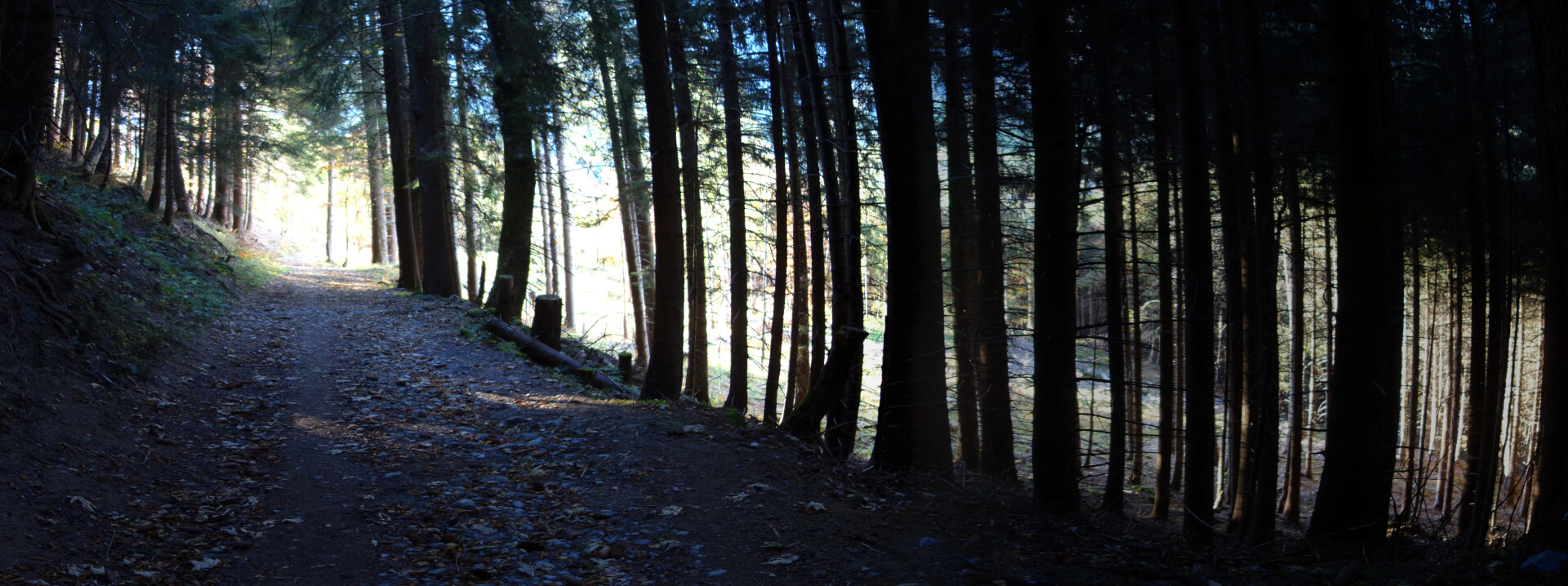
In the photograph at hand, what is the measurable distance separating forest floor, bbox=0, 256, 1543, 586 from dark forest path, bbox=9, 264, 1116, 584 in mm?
22

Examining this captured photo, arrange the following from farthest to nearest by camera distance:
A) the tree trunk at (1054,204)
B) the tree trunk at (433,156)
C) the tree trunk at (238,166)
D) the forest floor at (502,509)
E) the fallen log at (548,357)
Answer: the tree trunk at (238,166) < the tree trunk at (433,156) < the fallen log at (548,357) < the tree trunk at (1054,204) < the forest floor at (502,509)

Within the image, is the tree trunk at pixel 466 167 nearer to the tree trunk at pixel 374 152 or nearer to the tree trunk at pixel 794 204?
the tree trunk at pixel 374 152

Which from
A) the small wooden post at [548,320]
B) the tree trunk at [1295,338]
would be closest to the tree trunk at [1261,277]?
the tree trunk at [1295,338]

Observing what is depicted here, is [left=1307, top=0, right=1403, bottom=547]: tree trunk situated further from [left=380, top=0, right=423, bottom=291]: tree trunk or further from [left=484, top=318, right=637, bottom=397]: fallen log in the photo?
[left=380, top=0, right=423, bottom=291]: tree trunk

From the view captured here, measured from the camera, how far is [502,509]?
581cm

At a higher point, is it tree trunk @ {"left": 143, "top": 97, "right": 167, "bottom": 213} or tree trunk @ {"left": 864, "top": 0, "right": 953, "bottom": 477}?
tree trunk @ {"left": 143, "top": 97, "right": 167, "bottom": 213}

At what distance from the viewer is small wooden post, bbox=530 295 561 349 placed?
492 inches

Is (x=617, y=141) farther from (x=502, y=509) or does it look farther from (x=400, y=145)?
(x=502, y=509)

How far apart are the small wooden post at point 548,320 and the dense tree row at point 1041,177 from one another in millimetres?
2183

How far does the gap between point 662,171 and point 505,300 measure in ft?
24.1

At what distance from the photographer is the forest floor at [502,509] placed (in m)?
4.68

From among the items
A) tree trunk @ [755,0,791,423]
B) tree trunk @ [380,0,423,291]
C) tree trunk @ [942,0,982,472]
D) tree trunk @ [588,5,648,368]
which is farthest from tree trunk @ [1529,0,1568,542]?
tree trunk @ [380,0,423,291]

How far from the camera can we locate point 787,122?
11.8 meters

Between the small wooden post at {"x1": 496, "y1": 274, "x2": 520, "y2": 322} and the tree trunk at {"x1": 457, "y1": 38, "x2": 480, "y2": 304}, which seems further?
the tree trunk at {"x1": 457, "y1": 38, "x2": 480, "y2": 304}
